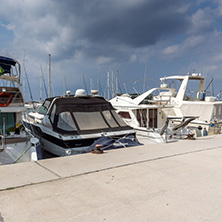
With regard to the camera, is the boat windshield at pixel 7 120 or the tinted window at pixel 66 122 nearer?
the boat windshield at pixel 7 120

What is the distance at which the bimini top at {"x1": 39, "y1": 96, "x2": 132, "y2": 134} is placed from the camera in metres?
8.62

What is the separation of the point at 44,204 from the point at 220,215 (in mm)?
2410

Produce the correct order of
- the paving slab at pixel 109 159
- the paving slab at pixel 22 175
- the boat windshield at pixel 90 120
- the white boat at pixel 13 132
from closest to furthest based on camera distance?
the paving slab at pixel 22 175
the paving slab at pixel 109 159
the white boat at pixel 13 132
the boat windshield at pixel 90 120

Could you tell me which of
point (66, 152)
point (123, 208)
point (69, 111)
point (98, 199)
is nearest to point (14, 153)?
point (66, 152)

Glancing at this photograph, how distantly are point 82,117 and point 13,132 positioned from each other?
253 cm

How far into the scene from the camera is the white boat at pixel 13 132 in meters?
6.96

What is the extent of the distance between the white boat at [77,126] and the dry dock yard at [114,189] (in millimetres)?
1932

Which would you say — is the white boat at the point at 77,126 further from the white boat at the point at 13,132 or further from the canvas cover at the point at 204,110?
the canvas cover at the point at 204,110

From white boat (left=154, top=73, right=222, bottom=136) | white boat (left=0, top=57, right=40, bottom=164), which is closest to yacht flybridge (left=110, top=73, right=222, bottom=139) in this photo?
white boat (left=154, top=73, right=222, bottom=136)

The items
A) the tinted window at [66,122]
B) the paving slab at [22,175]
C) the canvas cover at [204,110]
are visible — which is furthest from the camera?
the canvas cover at [204,110]

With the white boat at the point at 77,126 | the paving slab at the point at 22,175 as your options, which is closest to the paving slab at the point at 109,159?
the paving slab at the point at 22,175

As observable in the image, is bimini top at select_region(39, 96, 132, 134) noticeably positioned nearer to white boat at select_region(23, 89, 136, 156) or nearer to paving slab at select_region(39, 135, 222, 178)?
white boat at select_region(23, 89, 136, 156)

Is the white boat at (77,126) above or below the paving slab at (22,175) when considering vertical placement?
Result: above

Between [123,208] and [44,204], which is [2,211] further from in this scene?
[123,208]
